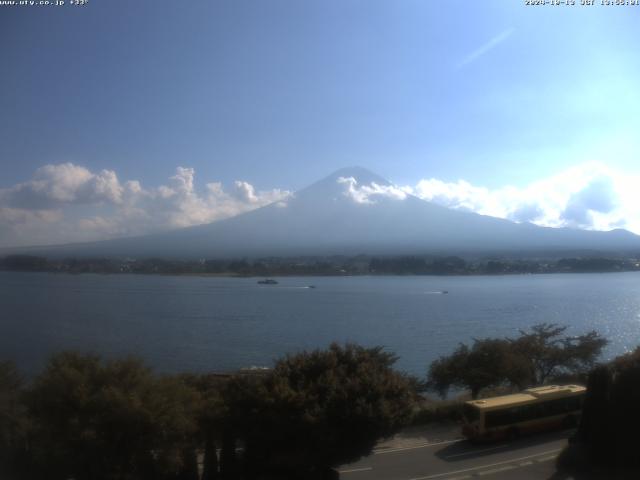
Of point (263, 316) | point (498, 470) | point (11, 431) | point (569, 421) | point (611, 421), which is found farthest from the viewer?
point (263, 316)

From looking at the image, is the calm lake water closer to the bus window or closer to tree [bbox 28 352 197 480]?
the bus window

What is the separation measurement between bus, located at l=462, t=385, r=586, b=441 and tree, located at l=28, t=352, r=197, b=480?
3.87m

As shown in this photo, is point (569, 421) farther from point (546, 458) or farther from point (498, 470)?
point (498, 470)

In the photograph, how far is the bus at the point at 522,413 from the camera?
6.86m

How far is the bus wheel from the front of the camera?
733 centimetres

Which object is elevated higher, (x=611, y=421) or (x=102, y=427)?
(x=102, y=427)

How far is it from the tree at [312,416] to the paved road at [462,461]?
830 mm

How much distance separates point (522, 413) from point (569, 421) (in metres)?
0.83

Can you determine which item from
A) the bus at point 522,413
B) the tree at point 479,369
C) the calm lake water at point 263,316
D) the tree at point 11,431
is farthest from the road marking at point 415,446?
the calm lake water at point 263,316

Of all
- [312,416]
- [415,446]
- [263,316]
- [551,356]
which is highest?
[312,416]

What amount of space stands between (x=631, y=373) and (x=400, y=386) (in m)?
2.47

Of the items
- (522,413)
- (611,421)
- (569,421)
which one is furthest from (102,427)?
(569,421)

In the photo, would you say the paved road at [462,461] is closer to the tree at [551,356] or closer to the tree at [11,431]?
the tree at [11,431]

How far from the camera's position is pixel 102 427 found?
176 inches
